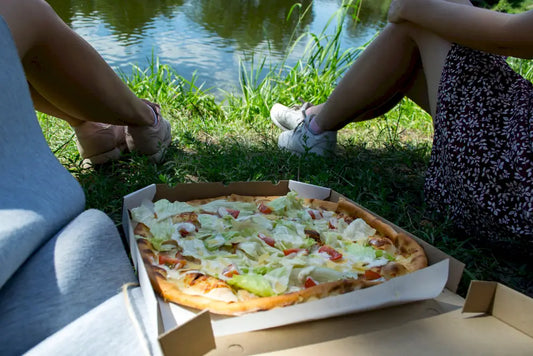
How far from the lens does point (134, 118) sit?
1.73 meters

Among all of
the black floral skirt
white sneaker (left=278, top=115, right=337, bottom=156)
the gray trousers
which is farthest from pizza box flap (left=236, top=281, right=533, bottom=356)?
white sneaker (left=278, top=115, right=337, bottom=156)

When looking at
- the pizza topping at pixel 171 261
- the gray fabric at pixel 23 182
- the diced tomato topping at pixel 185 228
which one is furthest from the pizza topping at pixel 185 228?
the gray fabric at pixel 23 182

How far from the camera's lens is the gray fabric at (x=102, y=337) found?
0.68 metres

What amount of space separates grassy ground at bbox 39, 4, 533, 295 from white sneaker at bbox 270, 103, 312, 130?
0.10m

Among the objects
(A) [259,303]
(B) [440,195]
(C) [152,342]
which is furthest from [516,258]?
(C) [152,342]

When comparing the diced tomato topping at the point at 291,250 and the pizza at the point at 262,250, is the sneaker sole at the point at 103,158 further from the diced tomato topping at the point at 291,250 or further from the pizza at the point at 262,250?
the diced tomato topping at the point at 291,250

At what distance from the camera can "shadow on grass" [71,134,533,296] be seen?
1361mm

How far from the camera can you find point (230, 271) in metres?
0.93

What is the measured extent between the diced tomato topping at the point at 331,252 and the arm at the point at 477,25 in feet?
2.18

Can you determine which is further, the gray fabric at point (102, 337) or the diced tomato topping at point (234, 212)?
the diced tomato topping at point (234, 212)

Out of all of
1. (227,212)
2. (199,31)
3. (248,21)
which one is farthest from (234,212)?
(248,21)

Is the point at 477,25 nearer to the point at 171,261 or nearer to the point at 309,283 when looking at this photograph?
the point at 309,283

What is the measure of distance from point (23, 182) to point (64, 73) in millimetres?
691

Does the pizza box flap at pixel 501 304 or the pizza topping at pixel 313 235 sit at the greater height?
the pizza box flap at pixel 501 304
